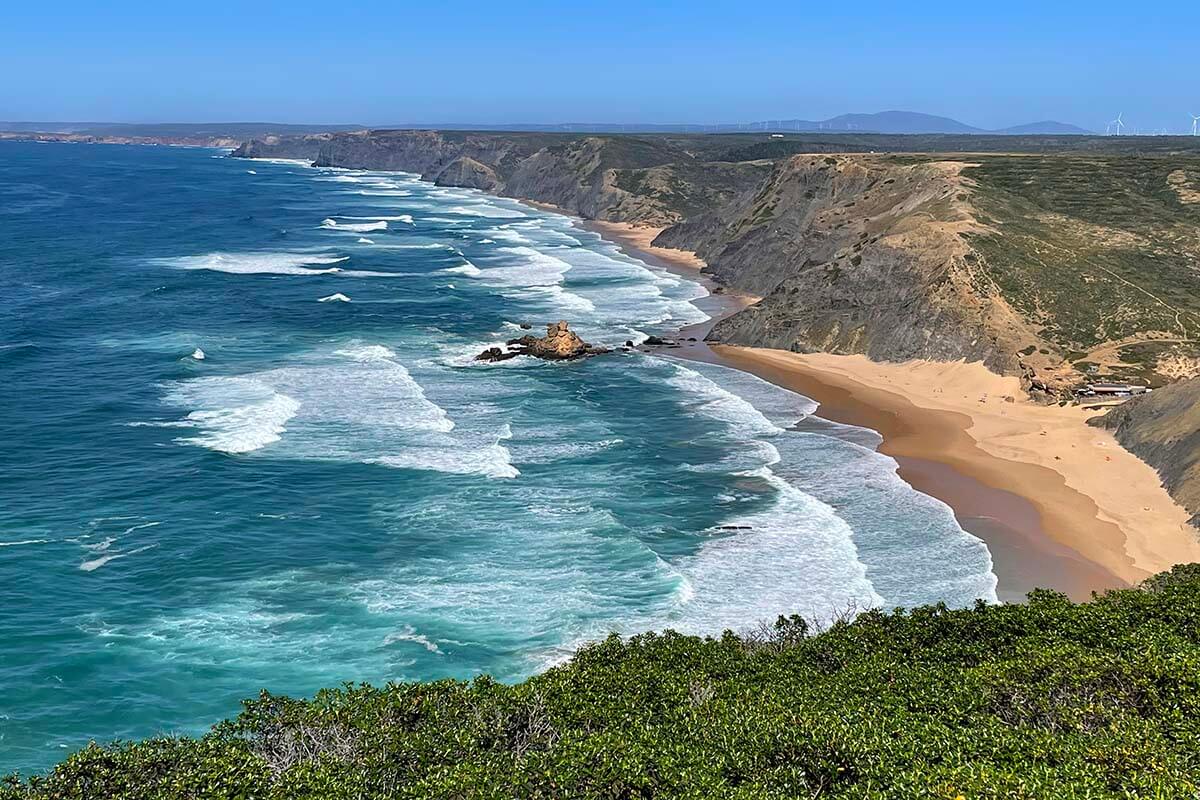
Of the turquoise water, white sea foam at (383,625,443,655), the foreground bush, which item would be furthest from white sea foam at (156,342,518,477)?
the foreground bush

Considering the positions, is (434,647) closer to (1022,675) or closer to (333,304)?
(1022,675)

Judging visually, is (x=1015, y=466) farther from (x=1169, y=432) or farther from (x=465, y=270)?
(x=465, y=270)

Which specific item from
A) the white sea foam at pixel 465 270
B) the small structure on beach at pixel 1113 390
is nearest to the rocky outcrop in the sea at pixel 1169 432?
the small structure on beach at pixel 1113 390

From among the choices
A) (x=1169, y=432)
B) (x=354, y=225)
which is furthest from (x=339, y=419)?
(x=354, y=225)

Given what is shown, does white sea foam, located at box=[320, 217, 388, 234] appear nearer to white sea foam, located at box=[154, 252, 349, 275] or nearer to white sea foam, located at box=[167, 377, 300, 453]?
white sea foam, located at box=[154, 252, 349, 275]

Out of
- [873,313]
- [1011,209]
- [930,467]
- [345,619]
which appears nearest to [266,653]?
[345,619]

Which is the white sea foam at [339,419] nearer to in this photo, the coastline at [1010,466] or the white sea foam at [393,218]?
the coastline at [1010,466]
